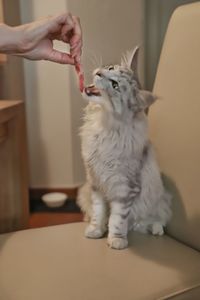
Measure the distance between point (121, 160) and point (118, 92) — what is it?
0.17 meters

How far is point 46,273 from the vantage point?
2.42 ft

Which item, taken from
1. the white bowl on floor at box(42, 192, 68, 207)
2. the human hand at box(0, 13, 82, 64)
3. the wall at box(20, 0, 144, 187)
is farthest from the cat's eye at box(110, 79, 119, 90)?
the white bowl on floor at box(42, 192, 68, 207)

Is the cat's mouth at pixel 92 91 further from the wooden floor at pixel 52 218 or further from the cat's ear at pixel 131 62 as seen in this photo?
the wooden floor at pixel 52 218

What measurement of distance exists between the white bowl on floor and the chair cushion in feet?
3.98

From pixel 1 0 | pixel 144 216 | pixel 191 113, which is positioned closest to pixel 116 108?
pixel 191 113

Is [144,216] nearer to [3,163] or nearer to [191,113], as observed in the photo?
[191,113]

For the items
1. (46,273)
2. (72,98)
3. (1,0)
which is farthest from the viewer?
(72,98)

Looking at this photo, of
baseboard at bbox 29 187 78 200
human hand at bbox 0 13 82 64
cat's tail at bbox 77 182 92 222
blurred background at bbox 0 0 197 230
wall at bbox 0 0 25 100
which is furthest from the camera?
baseboard at bbox 29 187 78 200

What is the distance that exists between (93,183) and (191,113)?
0.32m

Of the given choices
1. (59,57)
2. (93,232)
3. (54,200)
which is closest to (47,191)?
(54,200)

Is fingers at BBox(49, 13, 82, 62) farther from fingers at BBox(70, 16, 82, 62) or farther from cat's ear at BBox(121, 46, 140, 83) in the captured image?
cat's ear at BBox(121, 46, 140, 83)

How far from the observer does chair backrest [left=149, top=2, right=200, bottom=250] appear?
2.88 ft

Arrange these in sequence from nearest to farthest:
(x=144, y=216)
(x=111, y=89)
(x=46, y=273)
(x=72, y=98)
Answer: (x=46, y=273), (x=111, y=89), (x=144, y=216), (x=72, y=98)

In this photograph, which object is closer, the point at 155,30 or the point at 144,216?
the point at 144,216
